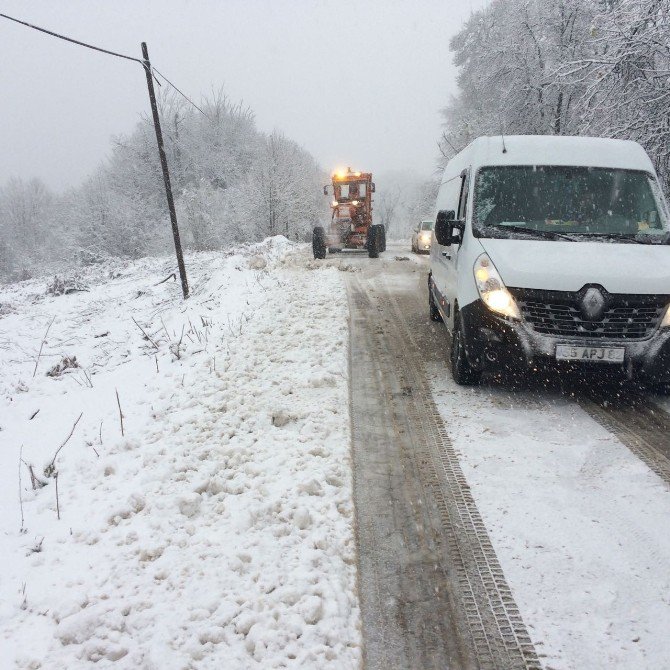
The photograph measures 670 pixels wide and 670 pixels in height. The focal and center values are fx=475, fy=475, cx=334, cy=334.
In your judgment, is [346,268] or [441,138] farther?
[441,138]

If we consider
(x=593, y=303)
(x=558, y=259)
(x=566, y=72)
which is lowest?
(x=593, y=303)

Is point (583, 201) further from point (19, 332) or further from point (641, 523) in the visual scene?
point (19, 332)

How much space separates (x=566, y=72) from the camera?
32.9 feet

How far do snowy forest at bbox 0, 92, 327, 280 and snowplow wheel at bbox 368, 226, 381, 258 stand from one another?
61.0ft

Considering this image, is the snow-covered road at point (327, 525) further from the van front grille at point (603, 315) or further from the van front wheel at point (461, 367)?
the van front grille at point (603, 315)

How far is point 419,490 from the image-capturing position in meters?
3.35

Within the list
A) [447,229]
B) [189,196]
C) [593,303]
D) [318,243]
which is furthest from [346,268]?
[189,196]

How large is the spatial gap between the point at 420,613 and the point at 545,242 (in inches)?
139

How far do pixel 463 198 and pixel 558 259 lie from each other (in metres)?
1.70

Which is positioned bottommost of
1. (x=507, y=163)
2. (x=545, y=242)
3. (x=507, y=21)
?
(x=545, y=242)

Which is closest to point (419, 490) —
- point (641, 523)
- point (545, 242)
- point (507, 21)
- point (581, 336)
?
point (641, 523)

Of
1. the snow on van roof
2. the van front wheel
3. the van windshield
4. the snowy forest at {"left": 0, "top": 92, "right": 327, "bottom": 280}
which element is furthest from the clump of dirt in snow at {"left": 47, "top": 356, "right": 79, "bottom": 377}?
the snowy forest at {"left": 0, "top": 92, "right": 327, "bottom": 280}

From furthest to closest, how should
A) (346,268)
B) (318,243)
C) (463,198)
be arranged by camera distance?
(318,243) → (346,268) → (463,198)

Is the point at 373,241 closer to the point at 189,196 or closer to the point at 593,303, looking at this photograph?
the point at 593,303
